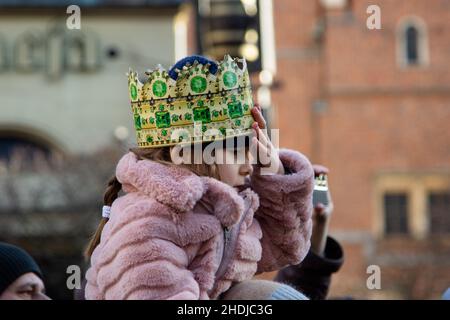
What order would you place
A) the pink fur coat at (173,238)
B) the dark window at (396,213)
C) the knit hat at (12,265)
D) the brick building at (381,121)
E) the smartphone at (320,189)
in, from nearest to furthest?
the pink fur coat at (173,238), the smartphone at (320,189), the knit hat at (12,265), the dark window at (396,213), the brick building at (381,121)

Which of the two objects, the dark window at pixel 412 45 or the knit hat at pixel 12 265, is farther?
the dark window at pixel 412 45

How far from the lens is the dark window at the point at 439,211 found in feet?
108

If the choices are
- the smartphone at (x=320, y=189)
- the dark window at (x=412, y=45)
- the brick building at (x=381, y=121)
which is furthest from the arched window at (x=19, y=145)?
the smartphone at (x=320, y=189)

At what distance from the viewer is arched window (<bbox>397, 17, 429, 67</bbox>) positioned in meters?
35.3

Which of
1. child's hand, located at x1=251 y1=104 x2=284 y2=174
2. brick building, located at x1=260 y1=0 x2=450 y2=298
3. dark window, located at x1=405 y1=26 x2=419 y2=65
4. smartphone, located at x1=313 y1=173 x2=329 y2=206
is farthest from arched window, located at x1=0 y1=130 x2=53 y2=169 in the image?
child's hand, located at x1=251 y1=104 x2=284 y2=174

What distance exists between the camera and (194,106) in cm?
304

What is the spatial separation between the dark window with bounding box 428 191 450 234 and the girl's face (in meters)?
30.3

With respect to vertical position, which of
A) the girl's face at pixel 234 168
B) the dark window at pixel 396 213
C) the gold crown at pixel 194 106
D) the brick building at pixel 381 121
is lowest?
the dark window at pixel 396 213

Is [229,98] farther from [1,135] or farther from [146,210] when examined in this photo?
[1,135]

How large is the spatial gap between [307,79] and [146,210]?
33.7 meters

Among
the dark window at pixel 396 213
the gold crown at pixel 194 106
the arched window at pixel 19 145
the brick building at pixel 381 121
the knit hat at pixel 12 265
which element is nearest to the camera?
the gold crown at pixel 194 106

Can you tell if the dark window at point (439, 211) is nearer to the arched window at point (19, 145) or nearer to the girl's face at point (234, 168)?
the arched window at point (19, 145)

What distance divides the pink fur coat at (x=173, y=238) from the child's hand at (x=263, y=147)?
0.29 feet
